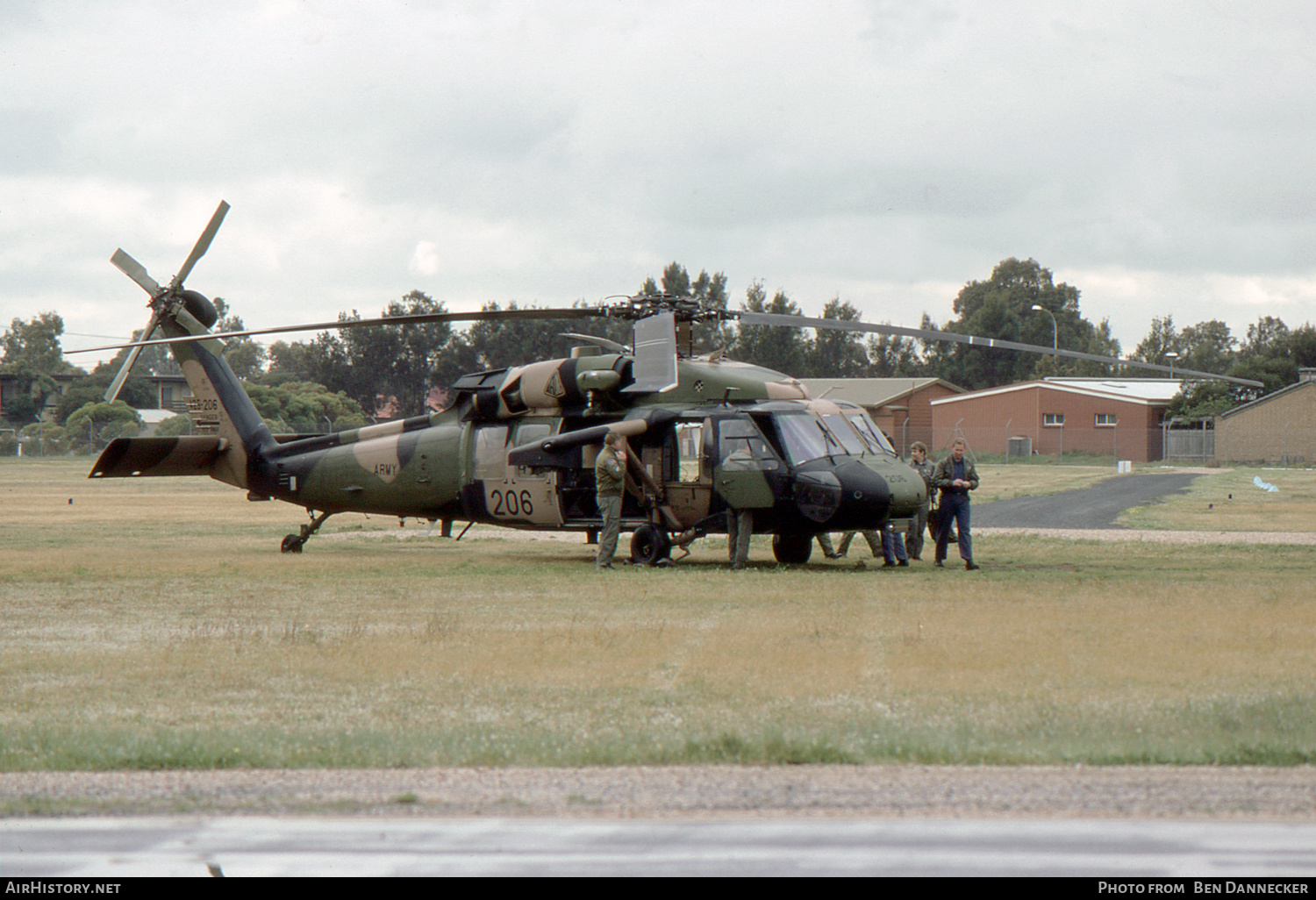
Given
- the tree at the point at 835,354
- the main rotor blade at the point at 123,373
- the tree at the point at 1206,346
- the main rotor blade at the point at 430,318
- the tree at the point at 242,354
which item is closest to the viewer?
the main rotor blade at the point at 430,318

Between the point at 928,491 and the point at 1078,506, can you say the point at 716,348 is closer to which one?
the point at 1078,506

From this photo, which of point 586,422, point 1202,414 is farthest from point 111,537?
point 1202,414

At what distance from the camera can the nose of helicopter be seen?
15805 millimetres

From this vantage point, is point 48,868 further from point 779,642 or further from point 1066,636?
point 1066,636

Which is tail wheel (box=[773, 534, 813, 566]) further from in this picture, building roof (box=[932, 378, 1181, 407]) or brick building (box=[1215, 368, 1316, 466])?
building roof (box=[932, 378, 1181, 407])

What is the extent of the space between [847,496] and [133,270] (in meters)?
11.9

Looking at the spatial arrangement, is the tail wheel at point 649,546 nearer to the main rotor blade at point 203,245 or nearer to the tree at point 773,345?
the main rotor blade at point 203,245

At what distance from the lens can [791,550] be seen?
1802cm

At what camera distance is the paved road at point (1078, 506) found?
83.6 feet

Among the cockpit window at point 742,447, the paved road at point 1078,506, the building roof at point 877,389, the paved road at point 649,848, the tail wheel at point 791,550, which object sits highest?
the building roof at point 877,389

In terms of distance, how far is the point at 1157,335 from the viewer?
12131 centimetres

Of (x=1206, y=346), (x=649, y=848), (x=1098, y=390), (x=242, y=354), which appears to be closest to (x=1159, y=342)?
(x=1206, y=346)

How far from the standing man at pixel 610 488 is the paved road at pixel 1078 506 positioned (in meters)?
10.1

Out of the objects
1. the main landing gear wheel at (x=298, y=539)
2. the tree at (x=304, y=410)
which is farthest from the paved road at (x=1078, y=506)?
the tree at (x=304, y=410)
